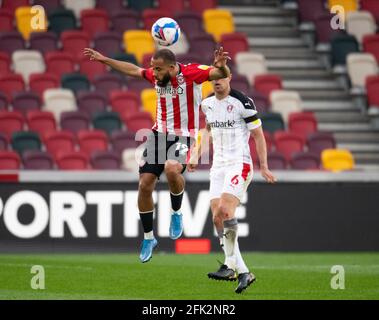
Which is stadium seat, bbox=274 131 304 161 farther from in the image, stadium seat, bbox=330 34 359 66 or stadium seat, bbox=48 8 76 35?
stadium seat, bbox=48 8 76 35

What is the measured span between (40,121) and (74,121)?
60 centimetres

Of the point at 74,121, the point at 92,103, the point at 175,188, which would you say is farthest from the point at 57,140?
the point at 175,188

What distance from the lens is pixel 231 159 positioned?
13031 millimetres

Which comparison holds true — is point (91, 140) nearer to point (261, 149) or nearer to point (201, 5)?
point (201, 5)

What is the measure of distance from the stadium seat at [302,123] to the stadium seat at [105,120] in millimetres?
3272

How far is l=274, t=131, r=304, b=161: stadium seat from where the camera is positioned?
20.8 m

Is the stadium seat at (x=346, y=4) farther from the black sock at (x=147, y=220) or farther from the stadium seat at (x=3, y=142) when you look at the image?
the black sock at (x=147, y=220)

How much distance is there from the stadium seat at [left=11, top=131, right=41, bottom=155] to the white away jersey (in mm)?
7058

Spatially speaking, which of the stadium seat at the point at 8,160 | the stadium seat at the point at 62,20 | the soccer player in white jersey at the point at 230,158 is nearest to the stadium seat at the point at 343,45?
the stadium seat at the point at 62,20

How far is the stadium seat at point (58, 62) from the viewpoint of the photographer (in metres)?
21.7

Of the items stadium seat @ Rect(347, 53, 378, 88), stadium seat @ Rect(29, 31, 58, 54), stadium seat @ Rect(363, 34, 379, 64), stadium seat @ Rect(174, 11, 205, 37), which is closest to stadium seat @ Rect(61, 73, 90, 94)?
stadium seat @ Rect(29, 31, 58, 54)

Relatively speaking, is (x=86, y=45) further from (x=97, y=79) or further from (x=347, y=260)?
(x=347, y=260)

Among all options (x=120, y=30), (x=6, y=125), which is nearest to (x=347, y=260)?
(x=6, y=125)
